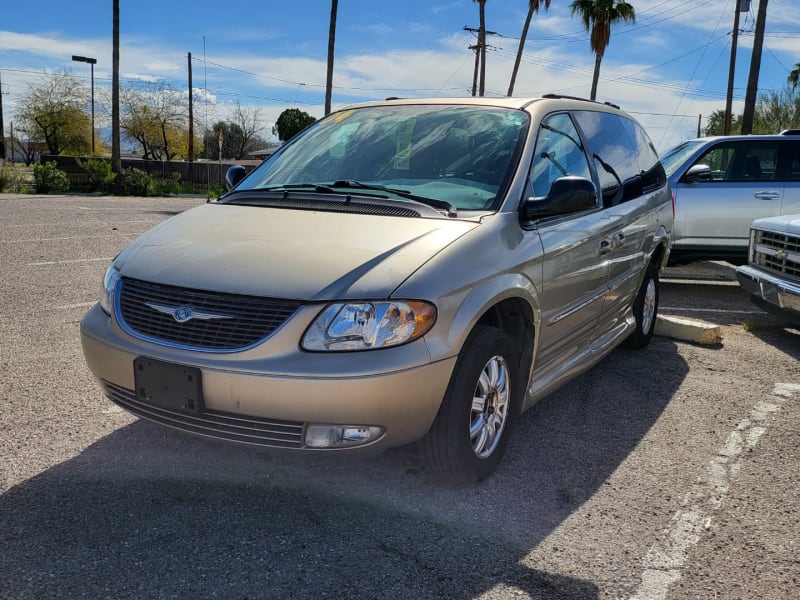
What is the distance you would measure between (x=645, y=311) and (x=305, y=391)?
12.4 feet

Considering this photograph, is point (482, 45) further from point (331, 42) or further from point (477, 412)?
point (477, 412)

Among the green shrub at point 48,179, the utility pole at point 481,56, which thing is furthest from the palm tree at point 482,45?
the green shrub at point 48,179

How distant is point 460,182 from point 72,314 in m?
4.13

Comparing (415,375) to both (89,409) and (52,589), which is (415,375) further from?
(89,409)

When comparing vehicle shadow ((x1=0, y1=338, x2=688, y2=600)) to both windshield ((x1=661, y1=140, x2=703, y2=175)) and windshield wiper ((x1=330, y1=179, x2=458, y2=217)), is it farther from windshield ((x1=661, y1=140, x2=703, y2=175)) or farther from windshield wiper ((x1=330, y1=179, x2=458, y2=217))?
windshield ((x1=661, y1=140, x2=703, y2=175))

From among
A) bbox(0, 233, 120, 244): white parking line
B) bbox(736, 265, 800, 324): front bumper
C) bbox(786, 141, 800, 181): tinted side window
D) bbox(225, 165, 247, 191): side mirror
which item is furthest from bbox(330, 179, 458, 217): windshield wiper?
bbox(0, 233, 120, 244): white parking line

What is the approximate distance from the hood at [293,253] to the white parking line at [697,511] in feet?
4.68

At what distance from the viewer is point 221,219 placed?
3697mm

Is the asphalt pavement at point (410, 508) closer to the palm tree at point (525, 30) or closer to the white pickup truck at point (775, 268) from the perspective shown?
the white pickup truck at point (775, 268)

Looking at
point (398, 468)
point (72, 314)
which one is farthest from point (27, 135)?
point (398, 468)

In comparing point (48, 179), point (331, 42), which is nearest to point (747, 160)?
point (331, 42)

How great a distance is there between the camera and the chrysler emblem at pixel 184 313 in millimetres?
2957

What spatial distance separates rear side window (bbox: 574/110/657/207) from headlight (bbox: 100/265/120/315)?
2801 millimetres

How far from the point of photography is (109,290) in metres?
3.43
